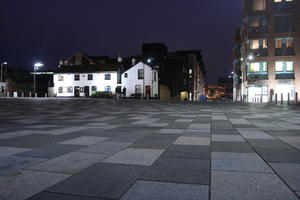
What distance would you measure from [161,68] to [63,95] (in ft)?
78.6

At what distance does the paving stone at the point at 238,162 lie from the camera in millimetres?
3660

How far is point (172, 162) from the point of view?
4.05 metres

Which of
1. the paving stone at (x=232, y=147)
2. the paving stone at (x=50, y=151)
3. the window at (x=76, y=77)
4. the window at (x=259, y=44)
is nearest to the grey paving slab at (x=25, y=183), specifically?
the paving stone at (x=50, y=151)

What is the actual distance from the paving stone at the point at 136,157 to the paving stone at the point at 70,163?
262 millimetres

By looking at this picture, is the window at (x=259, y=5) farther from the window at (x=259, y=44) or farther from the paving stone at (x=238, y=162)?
the paving stone at (x=238, y=162)

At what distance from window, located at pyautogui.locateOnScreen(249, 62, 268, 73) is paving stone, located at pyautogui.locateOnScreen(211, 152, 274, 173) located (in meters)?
44.0

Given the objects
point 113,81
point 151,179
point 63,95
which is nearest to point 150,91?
point 113,81

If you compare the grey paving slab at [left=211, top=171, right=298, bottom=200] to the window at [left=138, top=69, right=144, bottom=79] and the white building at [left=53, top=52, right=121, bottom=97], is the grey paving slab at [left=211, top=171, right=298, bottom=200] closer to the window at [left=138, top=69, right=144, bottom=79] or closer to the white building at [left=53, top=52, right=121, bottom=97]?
the window at [left=138, top=69, right=144, bottom=79]

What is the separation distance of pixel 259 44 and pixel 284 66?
5608 mm

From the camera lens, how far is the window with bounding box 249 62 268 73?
146 feet

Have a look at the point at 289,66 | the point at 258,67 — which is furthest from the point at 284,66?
the point at 258,67

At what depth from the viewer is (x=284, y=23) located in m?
43.8

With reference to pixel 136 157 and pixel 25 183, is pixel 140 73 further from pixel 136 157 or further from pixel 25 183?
pixel 25 183

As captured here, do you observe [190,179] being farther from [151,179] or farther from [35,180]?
[35,180]
